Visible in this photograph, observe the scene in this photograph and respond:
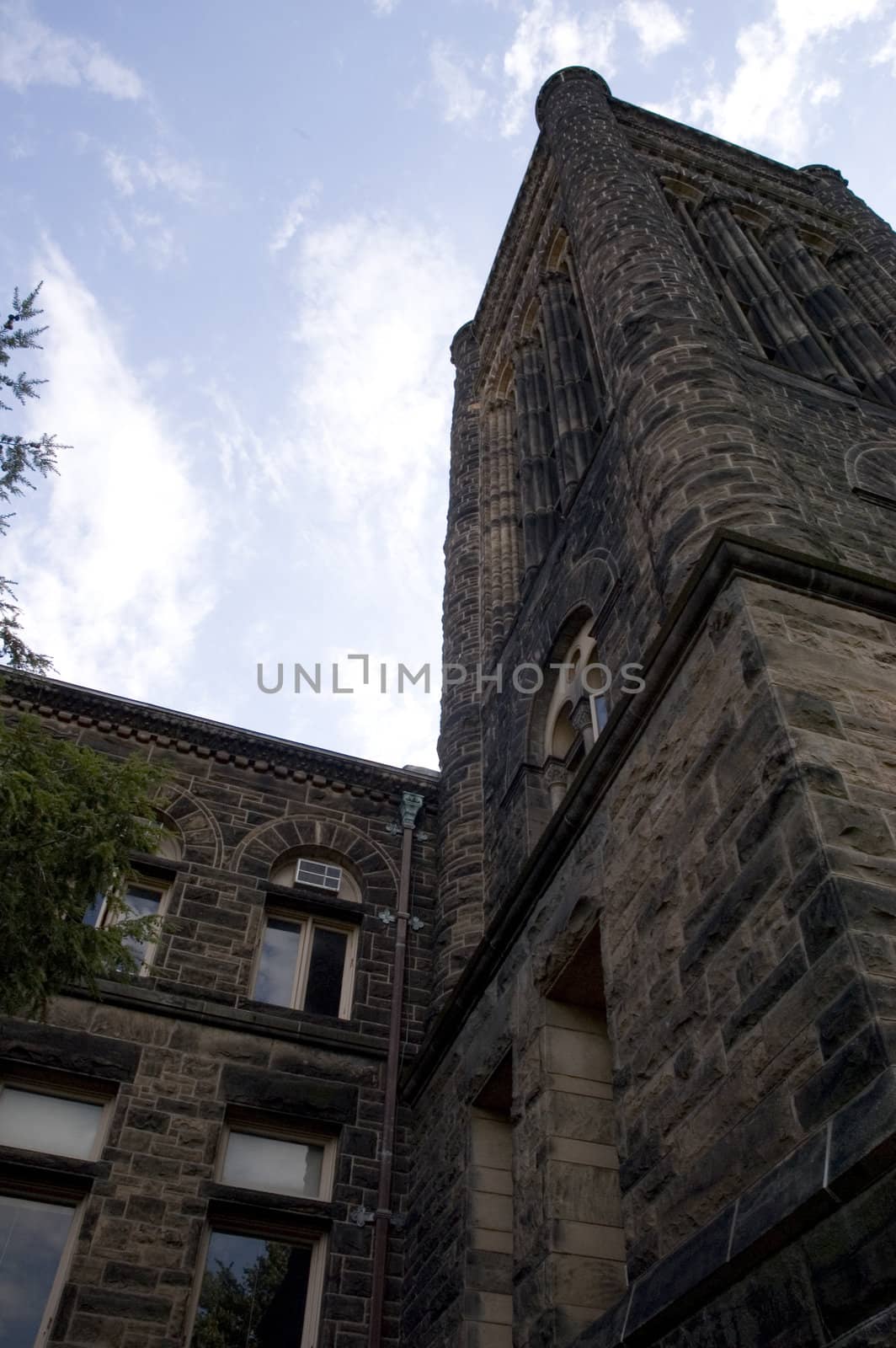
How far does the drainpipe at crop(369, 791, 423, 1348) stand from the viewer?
Result: 10195 mm

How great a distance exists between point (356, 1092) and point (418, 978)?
6.05 ft

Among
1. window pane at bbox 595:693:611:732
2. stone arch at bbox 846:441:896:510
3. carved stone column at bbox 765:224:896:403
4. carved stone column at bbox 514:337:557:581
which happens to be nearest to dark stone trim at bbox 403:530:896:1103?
window pane at bbox 595:693:611:732

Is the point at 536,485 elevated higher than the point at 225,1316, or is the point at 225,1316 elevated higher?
the point at 536,485

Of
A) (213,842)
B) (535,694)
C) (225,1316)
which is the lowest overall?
(225,1316)

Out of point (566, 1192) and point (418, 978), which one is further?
point (418, 978)

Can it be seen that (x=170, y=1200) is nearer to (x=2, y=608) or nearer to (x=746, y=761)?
(x=2, y=608)

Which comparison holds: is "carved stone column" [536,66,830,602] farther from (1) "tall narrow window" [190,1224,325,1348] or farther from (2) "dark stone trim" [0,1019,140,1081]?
(1) "tall narrow window" [190,1224,325,1348]

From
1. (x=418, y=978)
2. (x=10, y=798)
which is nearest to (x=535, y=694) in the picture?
(x=418, y=978)

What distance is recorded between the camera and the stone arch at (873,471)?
1102 cm

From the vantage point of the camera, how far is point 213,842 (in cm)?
1356

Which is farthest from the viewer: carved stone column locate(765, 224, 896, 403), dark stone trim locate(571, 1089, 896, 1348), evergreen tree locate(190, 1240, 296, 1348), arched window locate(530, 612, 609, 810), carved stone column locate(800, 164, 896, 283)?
carved stone column locate(800, 164, 896, 283)

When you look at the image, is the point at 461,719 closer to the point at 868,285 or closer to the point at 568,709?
the point at 568,709

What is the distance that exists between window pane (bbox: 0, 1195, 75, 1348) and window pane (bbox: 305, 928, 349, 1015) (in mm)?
3355

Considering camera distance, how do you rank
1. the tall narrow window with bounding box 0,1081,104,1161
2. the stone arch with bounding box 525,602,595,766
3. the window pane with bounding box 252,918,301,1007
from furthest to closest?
the stone arch with bounding box 525,602,595,766 → the window pane with bounding box 252,918,301,1007 → the tall narrow window with bounding box 0,1081,104,1161
